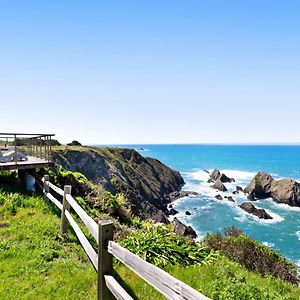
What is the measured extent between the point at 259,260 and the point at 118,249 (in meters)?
7.44

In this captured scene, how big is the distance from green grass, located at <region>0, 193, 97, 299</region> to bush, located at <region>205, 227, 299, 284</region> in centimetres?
513

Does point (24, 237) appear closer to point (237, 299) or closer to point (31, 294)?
point (31, 294)

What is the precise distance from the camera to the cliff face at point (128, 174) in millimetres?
42781

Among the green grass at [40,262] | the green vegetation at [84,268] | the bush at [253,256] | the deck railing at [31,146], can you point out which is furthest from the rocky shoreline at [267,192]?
the green vegetation at [84,268]

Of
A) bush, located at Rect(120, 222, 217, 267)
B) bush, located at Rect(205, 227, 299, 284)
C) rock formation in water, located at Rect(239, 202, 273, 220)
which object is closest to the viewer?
bush, located at Rect(120, 222, 217, 267)

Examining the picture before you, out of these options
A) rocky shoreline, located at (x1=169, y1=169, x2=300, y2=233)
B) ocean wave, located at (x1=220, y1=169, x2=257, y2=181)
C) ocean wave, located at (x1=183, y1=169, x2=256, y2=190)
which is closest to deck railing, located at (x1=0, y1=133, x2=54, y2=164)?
rocky shoreline, located at (x1=169, y1=169, x2=300, y2=233)

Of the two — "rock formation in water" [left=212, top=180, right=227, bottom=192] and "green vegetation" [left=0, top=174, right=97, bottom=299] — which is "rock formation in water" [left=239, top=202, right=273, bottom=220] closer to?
"rock formation in water" [left=212, top=180, right=227, bottom=192]

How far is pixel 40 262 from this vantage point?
6.57 m

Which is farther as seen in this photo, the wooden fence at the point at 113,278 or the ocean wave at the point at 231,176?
the ocean wave at the point at 231,176

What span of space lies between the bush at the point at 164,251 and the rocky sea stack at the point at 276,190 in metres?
50.3

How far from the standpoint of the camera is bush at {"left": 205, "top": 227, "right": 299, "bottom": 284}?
9422mm

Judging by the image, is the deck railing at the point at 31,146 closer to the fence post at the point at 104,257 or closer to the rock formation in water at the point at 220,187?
the fence post at the point at 104,257

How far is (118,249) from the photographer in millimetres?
3996

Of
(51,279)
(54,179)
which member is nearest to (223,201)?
(54,179)
